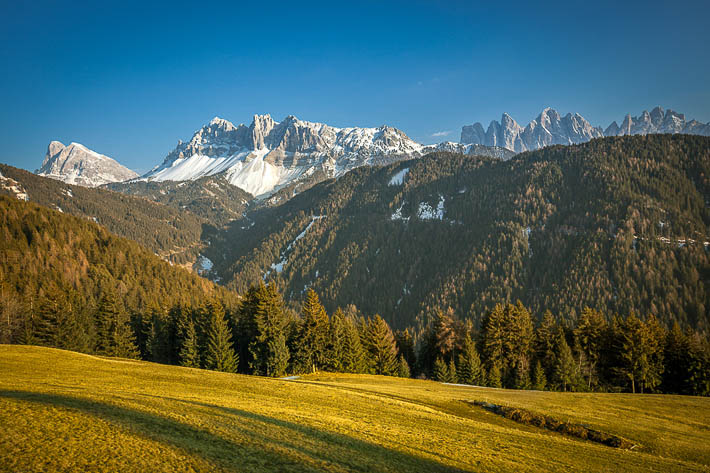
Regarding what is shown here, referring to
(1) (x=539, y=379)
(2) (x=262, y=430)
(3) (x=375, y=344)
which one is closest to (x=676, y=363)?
(1) (x=539, y=379)

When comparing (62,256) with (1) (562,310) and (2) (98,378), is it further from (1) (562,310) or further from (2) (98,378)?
(1) (562,310)

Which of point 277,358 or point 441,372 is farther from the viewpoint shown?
point 441,372

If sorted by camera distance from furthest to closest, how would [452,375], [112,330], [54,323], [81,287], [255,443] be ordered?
[81,287] → [452,375] → [112,330] → [54,323] → [255,443]

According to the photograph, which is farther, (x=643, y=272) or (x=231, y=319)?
(x=643, y=272)

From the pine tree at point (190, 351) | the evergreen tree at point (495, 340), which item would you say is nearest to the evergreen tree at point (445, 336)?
the evergreen tree at point (495, 340)

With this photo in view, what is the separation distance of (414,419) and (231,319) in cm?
5605

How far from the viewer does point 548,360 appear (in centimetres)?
6725

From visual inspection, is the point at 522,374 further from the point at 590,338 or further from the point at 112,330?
the point at 112,330

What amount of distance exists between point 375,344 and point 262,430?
59649 mm

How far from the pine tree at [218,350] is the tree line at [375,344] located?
167mm

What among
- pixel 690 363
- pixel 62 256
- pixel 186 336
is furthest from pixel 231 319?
pixel 62 256

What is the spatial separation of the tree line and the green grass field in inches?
1078

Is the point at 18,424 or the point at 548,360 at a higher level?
the point at 18,424

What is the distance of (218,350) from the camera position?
5944cm
